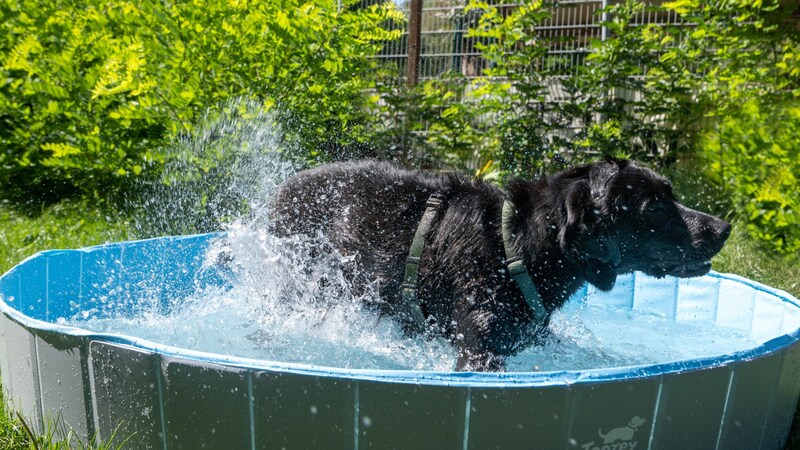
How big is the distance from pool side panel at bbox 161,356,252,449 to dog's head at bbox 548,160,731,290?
1531mm

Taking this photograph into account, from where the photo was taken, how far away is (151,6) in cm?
550

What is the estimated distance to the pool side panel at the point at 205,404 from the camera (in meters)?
2.30

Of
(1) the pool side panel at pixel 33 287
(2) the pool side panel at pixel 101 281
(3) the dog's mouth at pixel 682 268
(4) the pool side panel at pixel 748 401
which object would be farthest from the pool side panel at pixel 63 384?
(3) the dog's mouth at pixel 682 268

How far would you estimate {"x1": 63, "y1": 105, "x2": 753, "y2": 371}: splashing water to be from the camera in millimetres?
3596

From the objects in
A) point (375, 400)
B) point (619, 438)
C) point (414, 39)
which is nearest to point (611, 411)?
point (619, 438)

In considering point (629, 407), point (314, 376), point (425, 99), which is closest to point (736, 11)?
point (425, 99)

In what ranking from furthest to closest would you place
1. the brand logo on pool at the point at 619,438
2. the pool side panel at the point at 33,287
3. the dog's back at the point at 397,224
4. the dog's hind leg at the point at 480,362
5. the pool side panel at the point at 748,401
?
the pool side panel at the point at 33,287 < the dog's back at the point at 397,224 < the dog's hind leg at the point at 480,362 < the pool side panel at the point at 748,401 < the brand logo on pool at the point at 619,438

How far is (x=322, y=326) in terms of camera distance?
383 centimetres

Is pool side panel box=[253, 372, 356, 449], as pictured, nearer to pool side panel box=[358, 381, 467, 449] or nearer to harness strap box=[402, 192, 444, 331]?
pool side panel box=[358, 381, 467, 449]

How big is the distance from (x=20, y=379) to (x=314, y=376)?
1437 millimetres

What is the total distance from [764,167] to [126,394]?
495 cm

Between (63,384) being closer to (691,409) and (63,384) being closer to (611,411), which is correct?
(611,411)

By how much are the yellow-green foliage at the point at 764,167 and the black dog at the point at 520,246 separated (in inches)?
84.8

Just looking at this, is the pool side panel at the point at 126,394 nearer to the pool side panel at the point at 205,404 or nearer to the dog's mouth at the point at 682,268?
the pool side panel at the point at 205,404
